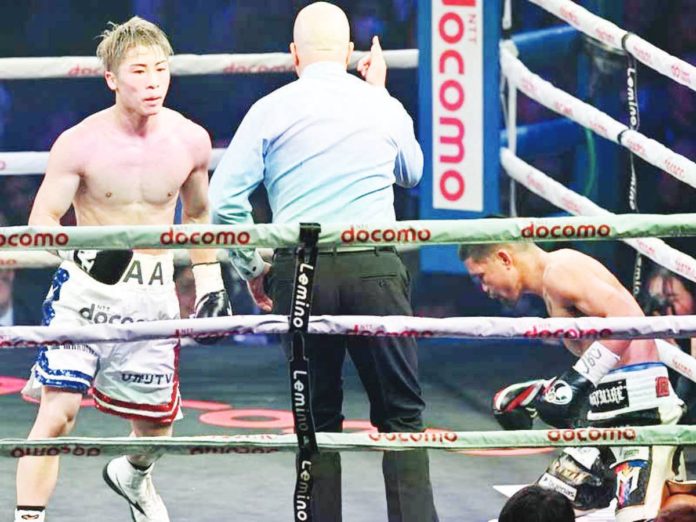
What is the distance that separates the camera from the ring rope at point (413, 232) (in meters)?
3.76

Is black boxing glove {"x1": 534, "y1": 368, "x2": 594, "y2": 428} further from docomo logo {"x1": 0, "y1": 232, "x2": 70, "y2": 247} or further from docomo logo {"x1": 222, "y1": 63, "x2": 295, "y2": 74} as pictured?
docomo logo {"x1": 222, "y1": 63, "x2": 295, "y2": 74}

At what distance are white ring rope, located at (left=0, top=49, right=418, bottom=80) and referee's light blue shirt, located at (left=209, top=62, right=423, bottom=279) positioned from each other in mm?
2704

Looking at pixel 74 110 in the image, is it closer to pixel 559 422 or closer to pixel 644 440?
pixel 559 422

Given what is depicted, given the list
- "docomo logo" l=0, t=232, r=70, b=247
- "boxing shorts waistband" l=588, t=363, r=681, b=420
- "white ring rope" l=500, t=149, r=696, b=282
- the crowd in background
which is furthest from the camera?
the crowd in background

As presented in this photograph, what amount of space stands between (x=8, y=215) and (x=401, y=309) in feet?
13.0

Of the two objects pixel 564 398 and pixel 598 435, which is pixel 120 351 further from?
pixel 598 435

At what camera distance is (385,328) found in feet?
13.0

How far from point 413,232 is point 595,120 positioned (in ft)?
10.5

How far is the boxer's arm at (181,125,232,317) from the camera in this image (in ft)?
16.8

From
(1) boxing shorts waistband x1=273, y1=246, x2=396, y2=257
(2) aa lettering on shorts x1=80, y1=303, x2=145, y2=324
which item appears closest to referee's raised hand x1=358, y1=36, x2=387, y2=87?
(1) boxing shorts waistband x1=273, y1=246, x2=396, y2=257

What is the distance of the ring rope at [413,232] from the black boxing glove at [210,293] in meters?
1.22

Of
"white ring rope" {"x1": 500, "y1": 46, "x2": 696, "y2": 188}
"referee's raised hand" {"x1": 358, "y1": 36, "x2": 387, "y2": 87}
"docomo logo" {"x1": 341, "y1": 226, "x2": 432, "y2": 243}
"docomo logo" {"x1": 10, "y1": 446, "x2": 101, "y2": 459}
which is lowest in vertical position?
"docomo logo" {"x1": 10, "y1": 446, "x2": 101, "y2": 459}

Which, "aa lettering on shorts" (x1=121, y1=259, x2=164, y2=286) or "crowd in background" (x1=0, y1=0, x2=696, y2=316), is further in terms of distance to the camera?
"crowd in background" (x1=0, y1=0, x2=696, y2=316)

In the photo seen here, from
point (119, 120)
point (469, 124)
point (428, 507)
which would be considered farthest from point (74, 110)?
point (428, 507)
